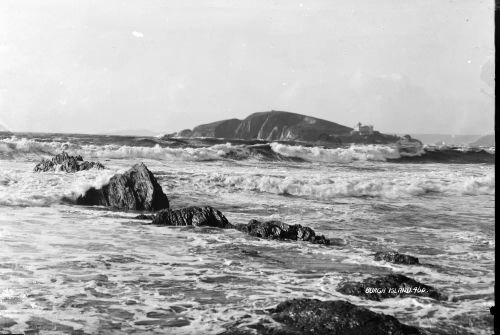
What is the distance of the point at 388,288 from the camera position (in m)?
3.93

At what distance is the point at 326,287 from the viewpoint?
4.15m

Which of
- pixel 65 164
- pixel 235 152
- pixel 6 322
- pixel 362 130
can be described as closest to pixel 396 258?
pixel 362 130

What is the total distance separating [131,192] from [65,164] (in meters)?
1.03

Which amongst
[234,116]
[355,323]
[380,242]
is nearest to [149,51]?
[234,116]

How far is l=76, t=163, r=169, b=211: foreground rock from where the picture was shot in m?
6.41

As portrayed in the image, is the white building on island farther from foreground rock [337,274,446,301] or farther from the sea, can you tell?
foreground rock [337,274,446,301]

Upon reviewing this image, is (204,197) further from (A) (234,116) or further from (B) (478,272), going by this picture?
(B) (478,272)

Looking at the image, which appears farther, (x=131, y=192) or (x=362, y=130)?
(x=362, y=130)

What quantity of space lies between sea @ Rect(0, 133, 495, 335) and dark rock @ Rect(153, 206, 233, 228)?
0.52 feet

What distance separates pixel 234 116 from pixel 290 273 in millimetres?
2587

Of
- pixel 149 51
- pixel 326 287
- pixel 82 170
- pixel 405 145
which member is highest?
pixel 149 51

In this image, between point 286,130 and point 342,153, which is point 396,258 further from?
point 342,153

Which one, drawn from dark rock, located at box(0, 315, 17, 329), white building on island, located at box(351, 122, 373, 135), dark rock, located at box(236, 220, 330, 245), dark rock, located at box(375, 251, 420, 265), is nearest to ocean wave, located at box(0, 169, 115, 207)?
dark rock, located at box(236, 220, 330, 245)

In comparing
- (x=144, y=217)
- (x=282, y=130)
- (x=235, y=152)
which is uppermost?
(x=282, y=130)
